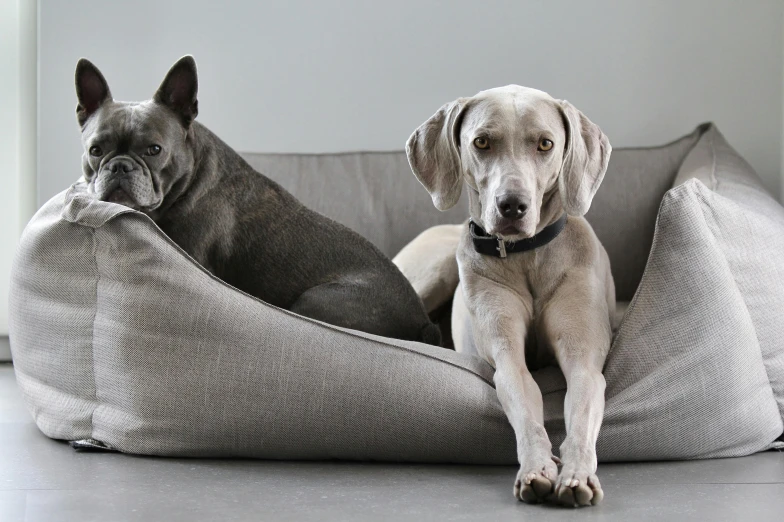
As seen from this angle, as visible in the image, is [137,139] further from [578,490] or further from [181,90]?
[578,490]

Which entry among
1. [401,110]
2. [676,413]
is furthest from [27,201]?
[676,413]

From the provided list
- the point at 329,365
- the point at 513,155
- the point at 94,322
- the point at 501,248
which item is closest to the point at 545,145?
the point at 513,155

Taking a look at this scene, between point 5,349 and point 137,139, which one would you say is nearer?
point 137,139

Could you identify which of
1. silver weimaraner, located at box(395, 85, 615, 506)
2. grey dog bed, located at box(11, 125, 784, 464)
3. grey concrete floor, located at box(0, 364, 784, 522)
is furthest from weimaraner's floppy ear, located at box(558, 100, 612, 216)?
grey concrete floor, located at box(0, 364, 784, 522)

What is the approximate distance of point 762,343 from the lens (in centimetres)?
242

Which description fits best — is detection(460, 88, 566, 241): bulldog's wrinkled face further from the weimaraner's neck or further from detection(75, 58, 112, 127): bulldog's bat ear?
detection(75, 58, 112, 127): bulldog's bat ear

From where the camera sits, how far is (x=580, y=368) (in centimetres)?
220

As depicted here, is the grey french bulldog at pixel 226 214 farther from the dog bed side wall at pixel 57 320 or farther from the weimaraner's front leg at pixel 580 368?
the weimaraner's front leg at pixel 580 368

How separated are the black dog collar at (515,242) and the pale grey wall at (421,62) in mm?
1796

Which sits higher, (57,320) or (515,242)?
(515,242)

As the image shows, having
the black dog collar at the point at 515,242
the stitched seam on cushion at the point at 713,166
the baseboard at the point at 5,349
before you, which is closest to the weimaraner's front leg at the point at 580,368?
the black dog collar at the point at 515,242

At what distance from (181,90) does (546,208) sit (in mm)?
1076

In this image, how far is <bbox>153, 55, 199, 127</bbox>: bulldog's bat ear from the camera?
102 inches

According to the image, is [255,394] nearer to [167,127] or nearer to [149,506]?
[149,506]
